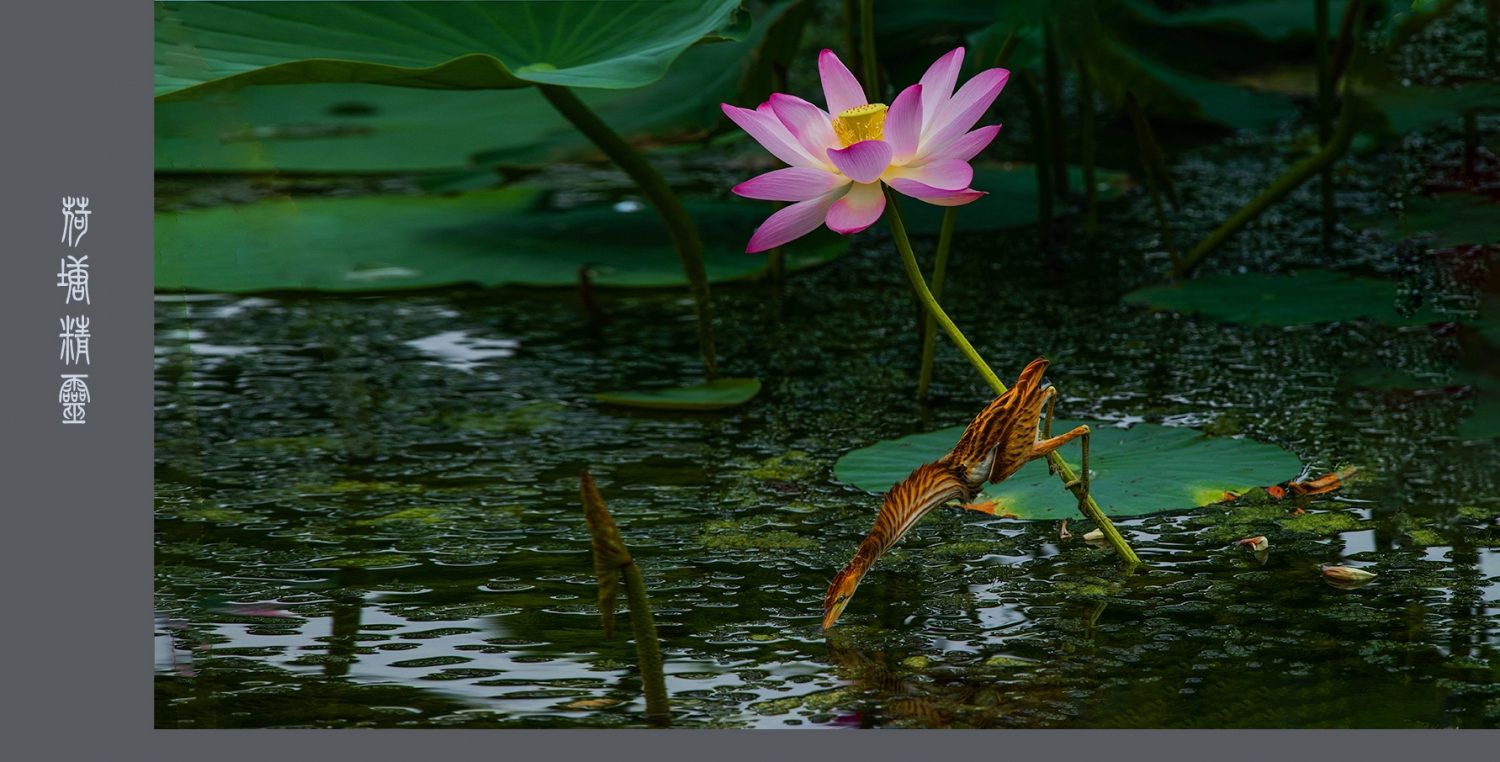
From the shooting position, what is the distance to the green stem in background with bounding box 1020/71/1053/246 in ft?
6.74

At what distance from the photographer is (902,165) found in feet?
3.12

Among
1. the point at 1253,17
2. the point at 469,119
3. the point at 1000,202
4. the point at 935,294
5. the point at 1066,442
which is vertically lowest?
the point at 1066,442

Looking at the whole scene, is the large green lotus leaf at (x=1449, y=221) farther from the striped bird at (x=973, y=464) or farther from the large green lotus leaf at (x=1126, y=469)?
the striped bird at (x=973, y=464)

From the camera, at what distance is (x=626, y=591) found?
0.76 meters

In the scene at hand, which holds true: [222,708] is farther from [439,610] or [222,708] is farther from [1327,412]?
[1327,412]

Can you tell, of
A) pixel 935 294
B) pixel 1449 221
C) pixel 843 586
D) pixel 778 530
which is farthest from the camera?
pixel 1449 221

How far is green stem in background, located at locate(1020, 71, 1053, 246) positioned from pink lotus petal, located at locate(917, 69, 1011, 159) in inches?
44.0

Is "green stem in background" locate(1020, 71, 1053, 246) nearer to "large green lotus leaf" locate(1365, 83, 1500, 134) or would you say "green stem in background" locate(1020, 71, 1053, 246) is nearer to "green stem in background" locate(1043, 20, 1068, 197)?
"green stem in background" locate(1043, 20, 1068, 197)

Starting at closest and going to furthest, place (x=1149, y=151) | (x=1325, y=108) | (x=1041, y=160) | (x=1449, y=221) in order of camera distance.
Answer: (x=1449, y=221)
(x=1149, y=151)
(x=1325, y=108)
(x=1041, y=160)

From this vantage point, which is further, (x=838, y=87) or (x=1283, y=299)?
(x=1283, y=299)

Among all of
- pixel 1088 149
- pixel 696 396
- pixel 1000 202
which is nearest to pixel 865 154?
pixel 696 396

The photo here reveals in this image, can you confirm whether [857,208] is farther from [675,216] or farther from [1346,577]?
[675,216]

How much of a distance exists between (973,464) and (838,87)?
0.32m

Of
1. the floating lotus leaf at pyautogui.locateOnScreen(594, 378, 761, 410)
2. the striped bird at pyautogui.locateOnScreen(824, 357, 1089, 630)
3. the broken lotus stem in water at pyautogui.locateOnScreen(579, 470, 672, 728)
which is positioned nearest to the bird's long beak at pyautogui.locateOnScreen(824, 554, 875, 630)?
the striped bird at pyautogui.locateOnScreen(824, 357, 1089, 630)
